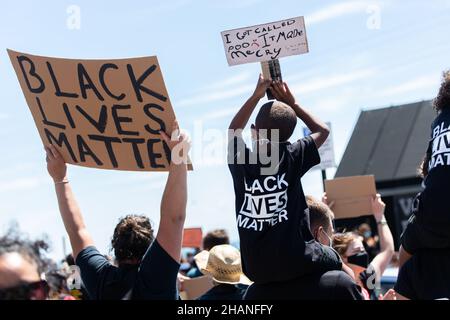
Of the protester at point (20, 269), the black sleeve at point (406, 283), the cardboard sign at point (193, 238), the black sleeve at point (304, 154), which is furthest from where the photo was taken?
the cardboard sign at point (193, 238)

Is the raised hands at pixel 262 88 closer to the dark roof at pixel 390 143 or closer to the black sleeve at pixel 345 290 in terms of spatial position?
the black sleeve at pixel 345 290

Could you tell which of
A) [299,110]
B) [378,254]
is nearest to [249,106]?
[299,110]

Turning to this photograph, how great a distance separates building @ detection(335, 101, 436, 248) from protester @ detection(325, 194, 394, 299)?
10.1 metres

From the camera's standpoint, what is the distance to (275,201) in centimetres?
358

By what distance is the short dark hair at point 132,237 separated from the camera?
134 inches

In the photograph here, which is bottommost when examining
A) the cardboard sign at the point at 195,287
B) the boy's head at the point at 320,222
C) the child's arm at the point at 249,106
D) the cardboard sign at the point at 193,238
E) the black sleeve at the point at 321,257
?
the cardboard sign at the point at 193,238

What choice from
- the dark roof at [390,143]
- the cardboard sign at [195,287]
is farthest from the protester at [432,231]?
the dark roof at [390,143]

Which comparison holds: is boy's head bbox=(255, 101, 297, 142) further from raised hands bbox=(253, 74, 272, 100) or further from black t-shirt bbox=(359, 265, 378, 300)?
black t-shirt bbox=(359, 265, 378, 300)

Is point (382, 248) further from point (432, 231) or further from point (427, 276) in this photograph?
point (432, 231)

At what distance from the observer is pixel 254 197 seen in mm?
3631

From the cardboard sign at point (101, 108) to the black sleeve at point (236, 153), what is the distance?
0.31 m

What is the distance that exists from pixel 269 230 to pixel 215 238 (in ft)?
11.5

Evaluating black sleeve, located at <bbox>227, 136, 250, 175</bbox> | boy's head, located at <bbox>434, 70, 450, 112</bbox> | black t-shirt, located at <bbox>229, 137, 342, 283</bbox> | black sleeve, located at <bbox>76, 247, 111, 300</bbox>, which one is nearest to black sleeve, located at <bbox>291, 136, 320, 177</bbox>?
black t-shirt, located at <bbox>229, 137, 342, 283</bbox>
